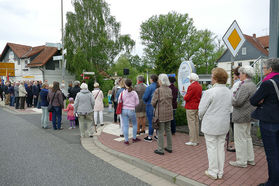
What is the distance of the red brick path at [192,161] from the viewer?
3539mm

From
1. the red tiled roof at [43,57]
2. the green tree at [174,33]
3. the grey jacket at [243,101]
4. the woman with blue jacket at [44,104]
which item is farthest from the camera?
the green tree at [174,33]

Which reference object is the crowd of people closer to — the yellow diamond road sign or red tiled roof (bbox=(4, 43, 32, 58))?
the yellow diamond road sign

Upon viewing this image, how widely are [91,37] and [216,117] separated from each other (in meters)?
28.5

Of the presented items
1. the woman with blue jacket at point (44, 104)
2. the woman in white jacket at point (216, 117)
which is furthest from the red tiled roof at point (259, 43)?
the woman in white jacket at point (216, 117)

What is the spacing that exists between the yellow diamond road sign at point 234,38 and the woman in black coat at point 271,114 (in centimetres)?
195

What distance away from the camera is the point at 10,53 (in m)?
38.0

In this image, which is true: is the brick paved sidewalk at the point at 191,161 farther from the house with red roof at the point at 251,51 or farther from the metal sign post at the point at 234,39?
the house with red roof at the point at 251,51

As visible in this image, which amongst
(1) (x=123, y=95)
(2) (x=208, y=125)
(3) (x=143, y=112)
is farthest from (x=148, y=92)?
(2) (x=208, y=125)

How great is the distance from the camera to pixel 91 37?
29516 millimetres

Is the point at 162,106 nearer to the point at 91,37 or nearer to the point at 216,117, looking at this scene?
the point at 216,117

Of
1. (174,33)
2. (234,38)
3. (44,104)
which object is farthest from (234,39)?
(174,33)

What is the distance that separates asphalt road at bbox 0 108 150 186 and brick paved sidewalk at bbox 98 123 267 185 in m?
0.76

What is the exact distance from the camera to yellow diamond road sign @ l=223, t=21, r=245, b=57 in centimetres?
484

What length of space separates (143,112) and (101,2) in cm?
2781
